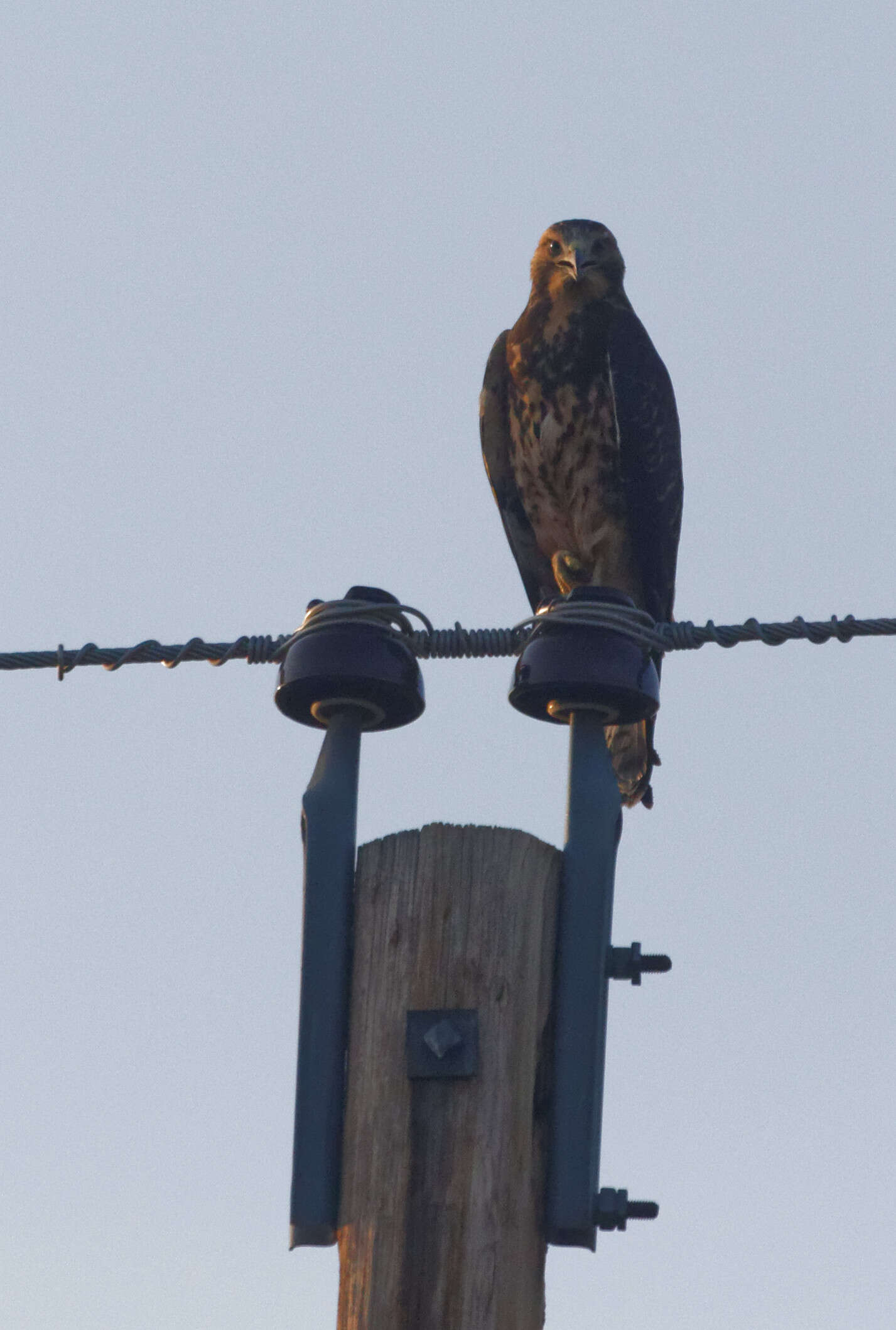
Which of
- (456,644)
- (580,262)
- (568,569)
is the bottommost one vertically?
(456,644)

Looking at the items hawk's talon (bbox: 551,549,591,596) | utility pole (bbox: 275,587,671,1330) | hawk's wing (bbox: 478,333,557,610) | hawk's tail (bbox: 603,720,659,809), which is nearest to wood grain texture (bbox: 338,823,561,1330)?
utility pole (bbox: 275,587,671,1330)

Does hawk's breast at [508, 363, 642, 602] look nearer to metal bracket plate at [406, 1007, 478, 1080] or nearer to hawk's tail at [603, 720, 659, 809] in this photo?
hawk's tail at [603, 720, 659, 809]

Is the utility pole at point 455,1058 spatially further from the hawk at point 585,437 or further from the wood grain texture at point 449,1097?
the hawk at point 585,437

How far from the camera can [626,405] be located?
24.8ft

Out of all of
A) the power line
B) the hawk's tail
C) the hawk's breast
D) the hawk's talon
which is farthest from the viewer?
the hawk's talon

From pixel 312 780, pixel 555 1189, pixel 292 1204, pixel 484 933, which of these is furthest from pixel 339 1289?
pixel 312 780

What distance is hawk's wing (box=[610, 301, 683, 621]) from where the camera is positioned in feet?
24.9

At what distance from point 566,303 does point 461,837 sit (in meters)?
5.51

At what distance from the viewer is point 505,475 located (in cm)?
792

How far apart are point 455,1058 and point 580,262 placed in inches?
227

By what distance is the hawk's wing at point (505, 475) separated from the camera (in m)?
7.87

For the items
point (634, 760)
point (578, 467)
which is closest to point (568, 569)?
point (578, 467)

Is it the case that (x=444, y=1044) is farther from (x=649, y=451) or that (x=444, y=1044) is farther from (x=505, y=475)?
(x=505, y=475)

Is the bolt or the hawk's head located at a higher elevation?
the hawk's head
